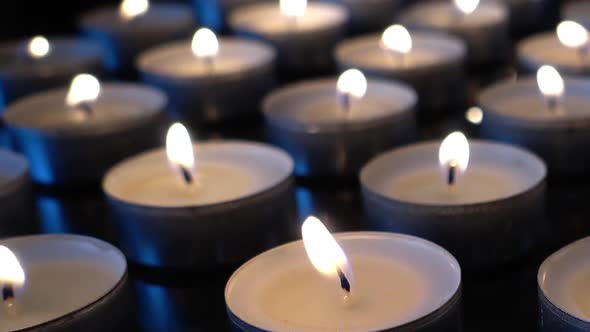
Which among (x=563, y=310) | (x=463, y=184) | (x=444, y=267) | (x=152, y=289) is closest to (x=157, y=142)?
(x=152, y=289)

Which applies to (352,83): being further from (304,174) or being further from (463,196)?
(463,196)

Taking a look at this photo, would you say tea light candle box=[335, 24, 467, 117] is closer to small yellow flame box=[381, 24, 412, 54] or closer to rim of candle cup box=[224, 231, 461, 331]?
small yellow flame box=[381, 24, 412, 54]

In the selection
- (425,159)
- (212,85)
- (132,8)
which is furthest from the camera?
(132,8)

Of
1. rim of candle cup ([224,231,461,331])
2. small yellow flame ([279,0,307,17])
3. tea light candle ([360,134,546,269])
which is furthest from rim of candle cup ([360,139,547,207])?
small yellow flame ([279,0,307,17])

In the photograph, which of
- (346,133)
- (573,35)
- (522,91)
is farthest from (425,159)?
(573,35)

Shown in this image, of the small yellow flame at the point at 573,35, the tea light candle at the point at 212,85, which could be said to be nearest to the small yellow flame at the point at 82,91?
the tea light candle at the point at 212,85

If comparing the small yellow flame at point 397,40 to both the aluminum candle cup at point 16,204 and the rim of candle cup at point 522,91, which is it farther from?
the aluminum candle cup at point 16,204
